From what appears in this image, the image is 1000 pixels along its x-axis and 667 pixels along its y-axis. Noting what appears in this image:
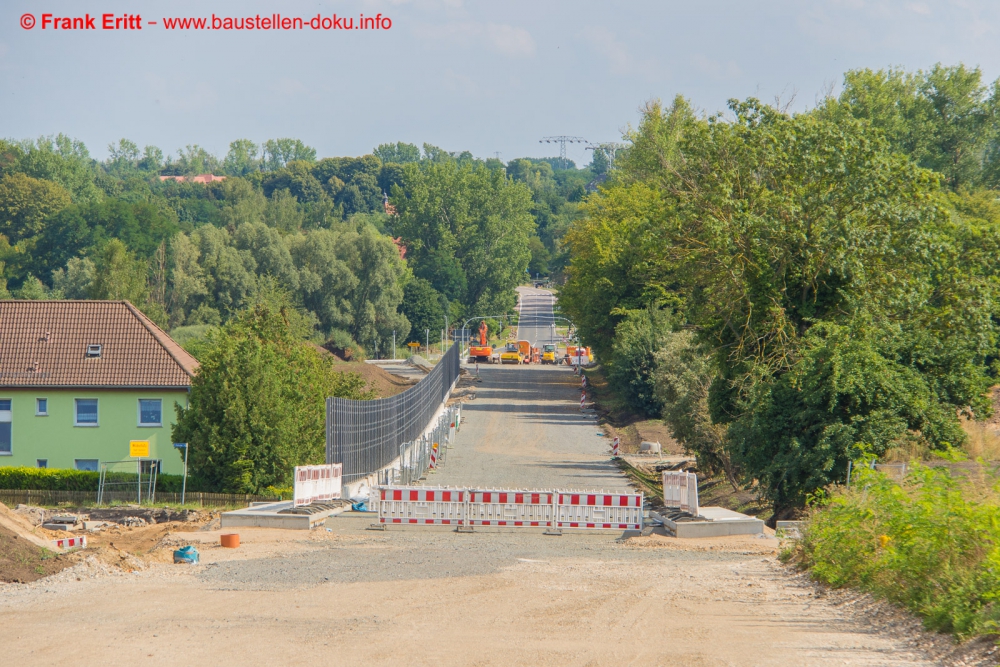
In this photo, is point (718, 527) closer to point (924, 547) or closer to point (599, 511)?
point (599, 511)

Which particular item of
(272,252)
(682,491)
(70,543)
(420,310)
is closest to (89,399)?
(70,543)

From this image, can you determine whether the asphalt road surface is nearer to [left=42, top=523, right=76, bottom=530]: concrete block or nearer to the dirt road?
[left=42, top=523, right=76, bottom=530]: concrete block

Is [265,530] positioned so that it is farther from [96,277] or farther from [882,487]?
[96,277]

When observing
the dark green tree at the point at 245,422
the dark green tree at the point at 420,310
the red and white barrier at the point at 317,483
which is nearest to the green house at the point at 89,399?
the dark green tree at the point at 245,422

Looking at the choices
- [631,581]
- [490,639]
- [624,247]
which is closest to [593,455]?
[624,247]

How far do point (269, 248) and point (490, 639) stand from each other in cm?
9885

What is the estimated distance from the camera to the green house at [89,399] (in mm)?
41969

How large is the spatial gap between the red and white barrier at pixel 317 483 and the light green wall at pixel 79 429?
19.7 metres

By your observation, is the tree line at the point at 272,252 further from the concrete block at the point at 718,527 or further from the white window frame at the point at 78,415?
the concrete block at the point at 718,527

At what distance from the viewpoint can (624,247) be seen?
218ft

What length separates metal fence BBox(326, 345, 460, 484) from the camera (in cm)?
2488

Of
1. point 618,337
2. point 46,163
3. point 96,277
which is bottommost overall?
point 618,337

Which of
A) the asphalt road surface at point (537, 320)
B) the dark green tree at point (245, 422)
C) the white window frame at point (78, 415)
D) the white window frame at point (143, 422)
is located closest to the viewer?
the dark green tree at point (245, 422)

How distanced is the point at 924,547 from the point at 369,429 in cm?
1920
